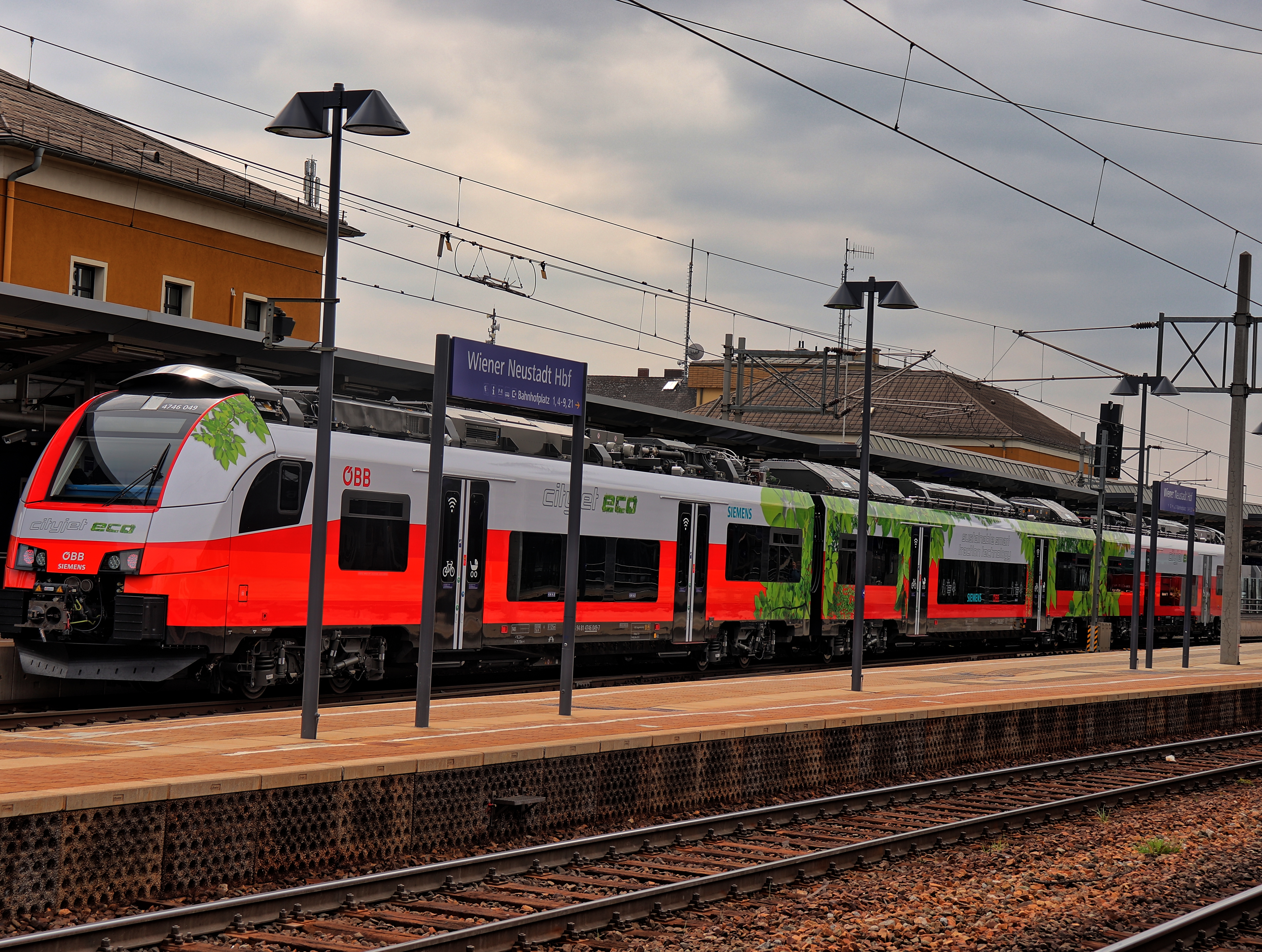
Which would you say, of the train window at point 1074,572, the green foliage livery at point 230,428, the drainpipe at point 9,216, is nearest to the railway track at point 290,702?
the green foliage livery at point 230,428

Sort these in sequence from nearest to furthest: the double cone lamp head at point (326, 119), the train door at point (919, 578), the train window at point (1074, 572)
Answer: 1. the double cone lamp head at point (326, 119)
2. the train door at point (919, 578)
3. the train window at point (1074, 572)

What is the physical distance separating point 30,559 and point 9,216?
1509 centimetres

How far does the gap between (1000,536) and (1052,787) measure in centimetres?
1670

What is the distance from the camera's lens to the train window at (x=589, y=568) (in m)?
18.4

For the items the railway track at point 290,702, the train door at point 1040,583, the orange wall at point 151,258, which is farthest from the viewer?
the train door at point 1040,583

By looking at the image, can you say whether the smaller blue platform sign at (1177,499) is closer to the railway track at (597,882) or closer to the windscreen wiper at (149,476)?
the railway track at (597,882)

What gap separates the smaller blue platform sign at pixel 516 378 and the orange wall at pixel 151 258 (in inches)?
534

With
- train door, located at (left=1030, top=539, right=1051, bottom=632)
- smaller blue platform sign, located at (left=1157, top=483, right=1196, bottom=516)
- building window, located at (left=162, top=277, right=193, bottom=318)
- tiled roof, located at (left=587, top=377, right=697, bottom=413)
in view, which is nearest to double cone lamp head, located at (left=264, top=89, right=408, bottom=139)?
smaller blue platform sign, located at (left=1157, top=483, right=1196, bottom=516)

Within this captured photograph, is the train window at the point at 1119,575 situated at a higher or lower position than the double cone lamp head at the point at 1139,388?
lower

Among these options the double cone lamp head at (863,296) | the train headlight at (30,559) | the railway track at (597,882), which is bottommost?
the railway track at (597,882)

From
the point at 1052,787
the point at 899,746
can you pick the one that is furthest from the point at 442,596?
the point at 1052,787

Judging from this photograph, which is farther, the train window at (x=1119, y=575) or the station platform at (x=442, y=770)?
the train window at (x=1119, y=575)

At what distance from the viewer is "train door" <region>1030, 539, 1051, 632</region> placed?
33219mm

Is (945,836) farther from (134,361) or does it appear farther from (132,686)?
(134,361)
